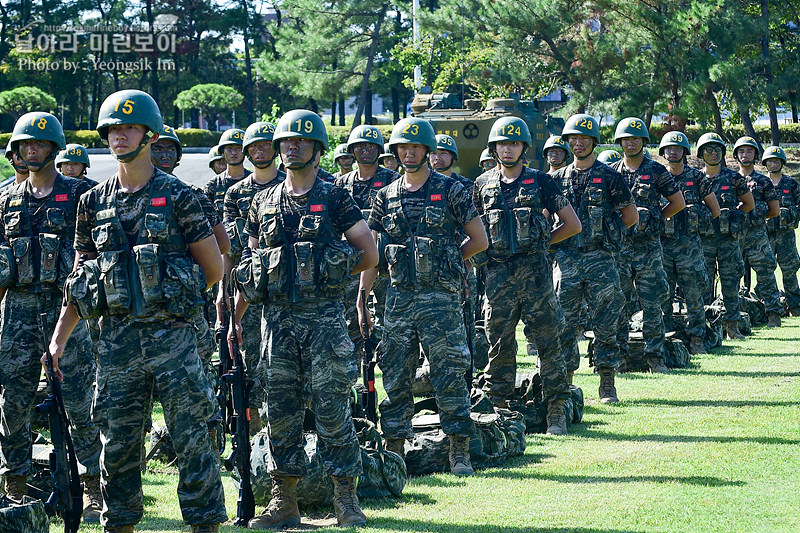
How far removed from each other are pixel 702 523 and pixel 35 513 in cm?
390

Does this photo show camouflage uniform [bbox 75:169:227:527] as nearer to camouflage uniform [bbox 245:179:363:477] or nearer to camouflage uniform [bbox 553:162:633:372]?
camouflage uniform [bbox 245:179:363:477]

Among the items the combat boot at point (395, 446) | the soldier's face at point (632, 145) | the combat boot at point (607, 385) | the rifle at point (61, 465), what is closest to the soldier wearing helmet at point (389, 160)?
the soldier's face at point (632, 145)

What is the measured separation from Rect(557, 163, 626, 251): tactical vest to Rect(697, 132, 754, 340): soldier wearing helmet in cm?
501

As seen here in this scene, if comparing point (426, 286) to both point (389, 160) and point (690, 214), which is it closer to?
point (389, 160)

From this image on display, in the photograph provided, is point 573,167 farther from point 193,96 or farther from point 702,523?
point 193,96

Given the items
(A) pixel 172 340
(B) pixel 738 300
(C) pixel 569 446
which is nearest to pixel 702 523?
(C) pixel 569 446

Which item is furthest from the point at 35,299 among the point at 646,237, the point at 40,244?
the point at 646,237

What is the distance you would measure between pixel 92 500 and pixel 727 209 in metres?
10.8

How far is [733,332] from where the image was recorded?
16.2 metres

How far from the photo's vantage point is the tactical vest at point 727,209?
1595 cm

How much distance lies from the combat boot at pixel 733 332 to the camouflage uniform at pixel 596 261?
5402mm

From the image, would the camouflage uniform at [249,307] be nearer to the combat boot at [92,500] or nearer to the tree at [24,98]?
the combat boot at [92,500]

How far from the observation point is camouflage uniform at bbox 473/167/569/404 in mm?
9906

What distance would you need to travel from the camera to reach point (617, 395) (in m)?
11.8
